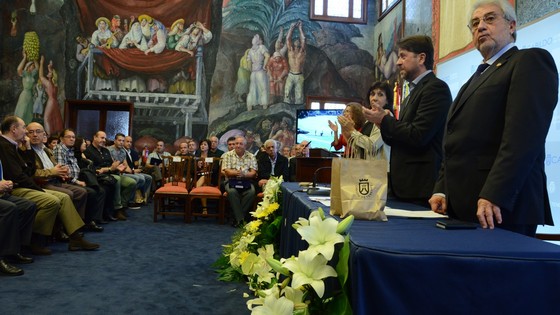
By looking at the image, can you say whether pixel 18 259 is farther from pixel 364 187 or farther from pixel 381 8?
pixel 381 8

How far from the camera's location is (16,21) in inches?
445

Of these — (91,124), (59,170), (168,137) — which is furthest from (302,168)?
(91,124)

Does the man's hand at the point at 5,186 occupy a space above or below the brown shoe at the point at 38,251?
above

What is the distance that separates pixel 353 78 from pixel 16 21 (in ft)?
27.4

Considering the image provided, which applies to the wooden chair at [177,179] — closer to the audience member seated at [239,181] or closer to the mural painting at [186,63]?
the audience member seated at [239,181]

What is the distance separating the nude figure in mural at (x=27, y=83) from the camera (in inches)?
442

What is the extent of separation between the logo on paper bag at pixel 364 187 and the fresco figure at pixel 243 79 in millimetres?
10581

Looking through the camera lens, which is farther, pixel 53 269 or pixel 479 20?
pixel 53 269

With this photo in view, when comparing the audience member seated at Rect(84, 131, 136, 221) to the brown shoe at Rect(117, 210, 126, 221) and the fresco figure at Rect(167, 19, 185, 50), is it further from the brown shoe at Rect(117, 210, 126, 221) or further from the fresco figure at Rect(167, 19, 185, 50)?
the fresco figure at Rect(167, 19, 185, 50)

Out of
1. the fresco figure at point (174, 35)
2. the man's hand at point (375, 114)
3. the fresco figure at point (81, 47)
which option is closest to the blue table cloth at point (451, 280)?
the man's hand at point (375, 114)

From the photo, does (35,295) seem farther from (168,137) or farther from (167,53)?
(167,53)

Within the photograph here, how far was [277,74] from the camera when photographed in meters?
11.9

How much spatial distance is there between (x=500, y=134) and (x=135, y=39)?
37.1ft

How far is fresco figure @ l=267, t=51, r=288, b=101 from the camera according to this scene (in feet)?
39.0
